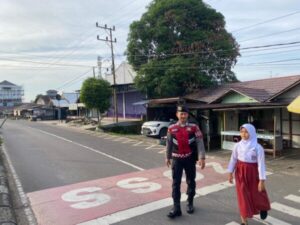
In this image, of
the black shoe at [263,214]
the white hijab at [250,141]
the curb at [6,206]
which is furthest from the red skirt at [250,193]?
the curb at [6,206]

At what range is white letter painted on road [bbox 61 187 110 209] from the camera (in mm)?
7100

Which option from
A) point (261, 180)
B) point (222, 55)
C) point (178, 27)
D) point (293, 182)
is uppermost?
point (178, 27)

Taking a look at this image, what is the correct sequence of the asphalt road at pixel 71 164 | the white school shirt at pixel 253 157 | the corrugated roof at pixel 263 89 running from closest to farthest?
the white school shirt at pixel 253 157
the asphalt road at pixel 71 164
the corrugated roof at pixel 263 89

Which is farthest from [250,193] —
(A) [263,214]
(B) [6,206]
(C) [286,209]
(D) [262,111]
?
(D) [262,111]

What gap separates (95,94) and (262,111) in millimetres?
18675

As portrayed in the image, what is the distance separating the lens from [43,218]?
21.0ft

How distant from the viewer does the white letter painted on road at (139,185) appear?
8.16m

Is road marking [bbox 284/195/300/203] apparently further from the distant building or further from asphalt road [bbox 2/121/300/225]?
the distant building

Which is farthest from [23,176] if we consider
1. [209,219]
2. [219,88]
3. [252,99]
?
[219,88]

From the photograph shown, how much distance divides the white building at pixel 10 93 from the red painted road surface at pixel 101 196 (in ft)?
408

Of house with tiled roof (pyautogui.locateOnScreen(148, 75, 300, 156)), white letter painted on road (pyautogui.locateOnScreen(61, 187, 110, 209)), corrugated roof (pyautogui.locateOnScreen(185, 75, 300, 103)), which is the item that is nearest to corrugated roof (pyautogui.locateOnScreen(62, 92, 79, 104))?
corrugated roof (pyautogui.locateOnScreen(185, 75, 300, 103))

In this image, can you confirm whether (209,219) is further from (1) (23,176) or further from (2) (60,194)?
(1) (23,176)

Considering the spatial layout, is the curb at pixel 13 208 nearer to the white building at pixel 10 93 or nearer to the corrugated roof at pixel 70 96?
the corrugated roof at pixel 70 96

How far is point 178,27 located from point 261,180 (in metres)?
20.8
